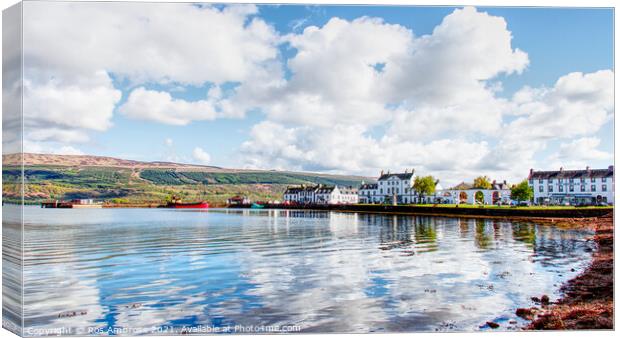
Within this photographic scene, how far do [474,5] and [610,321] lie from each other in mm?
5935

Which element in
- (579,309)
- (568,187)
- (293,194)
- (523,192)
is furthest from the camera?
(293,194)

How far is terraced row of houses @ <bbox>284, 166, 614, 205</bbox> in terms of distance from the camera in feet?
149

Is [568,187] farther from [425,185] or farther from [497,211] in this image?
[425,185]

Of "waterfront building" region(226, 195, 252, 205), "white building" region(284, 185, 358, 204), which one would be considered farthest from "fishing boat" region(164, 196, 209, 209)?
"white building" region(284, 185, 358, 204)

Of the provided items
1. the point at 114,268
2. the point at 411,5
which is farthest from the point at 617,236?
the point at 114,268

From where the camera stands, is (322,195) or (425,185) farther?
(322,195)

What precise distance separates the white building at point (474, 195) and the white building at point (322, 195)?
101ft

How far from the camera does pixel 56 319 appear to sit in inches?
341

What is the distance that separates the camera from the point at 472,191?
7100 centimetres

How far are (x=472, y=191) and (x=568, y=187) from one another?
21764 mm

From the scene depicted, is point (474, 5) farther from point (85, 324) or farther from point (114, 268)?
point (114, 268)

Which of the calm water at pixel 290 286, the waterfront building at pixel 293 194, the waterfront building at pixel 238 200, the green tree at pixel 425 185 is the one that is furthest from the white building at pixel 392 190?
the calm water at pixel 290 286

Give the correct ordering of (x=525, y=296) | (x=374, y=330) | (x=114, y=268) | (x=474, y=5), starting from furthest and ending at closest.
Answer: (x=114, y=268) < (x=525, y=296) < (x=474, y=5) < (x=374, y=330)

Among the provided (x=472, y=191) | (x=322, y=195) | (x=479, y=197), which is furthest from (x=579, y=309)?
(x=322, y=195)
